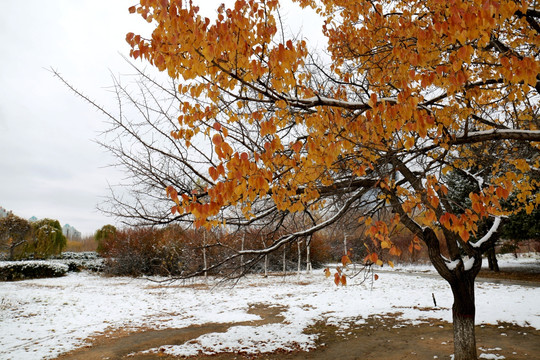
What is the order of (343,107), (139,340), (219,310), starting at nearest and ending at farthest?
(343,107) → (139,340) → (219,310)

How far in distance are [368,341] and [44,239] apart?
24857 mm

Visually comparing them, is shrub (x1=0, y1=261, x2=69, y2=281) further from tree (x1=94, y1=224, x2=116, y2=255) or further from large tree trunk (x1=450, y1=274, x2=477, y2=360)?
large tree trunk (x1=450, y1=274, x2=477, y2=360)

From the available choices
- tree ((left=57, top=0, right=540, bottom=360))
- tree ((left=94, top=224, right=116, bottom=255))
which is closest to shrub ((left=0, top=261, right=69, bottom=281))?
tree ((left=94, top=224, right=116, bottom=255))

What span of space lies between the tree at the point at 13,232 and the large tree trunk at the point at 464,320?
2698 centimetres

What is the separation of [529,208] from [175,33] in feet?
21.1

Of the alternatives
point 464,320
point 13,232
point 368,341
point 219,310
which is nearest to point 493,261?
point 368,341

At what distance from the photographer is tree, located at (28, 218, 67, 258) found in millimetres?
23234

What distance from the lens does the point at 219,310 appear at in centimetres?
1006

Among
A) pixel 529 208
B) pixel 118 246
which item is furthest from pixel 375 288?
pixel 118 246

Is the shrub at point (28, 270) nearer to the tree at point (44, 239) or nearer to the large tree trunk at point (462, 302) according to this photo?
the tree at point (44, 239)

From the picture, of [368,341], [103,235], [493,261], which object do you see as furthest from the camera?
[103,235]

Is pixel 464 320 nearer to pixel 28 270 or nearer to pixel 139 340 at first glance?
pixel 139 340

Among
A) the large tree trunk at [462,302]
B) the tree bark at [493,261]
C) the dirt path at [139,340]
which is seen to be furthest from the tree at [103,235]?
the tree bark at [493,261]

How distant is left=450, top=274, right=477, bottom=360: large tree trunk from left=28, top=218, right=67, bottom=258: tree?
86.4ft
